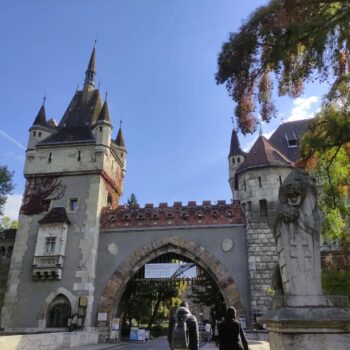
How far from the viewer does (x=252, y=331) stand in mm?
16172

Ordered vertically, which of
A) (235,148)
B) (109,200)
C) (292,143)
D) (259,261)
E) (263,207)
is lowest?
(259,261)

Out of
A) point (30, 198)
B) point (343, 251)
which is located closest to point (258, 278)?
point (343, 251)

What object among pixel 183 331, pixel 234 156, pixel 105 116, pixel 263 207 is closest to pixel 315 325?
pixel 183 331

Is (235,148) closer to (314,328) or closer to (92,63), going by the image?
(92,63)

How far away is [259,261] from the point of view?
17922mm

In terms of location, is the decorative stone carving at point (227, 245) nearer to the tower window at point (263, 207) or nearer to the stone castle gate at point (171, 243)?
the stone castle gate at point (171, 243)

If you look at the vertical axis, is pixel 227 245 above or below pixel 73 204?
below

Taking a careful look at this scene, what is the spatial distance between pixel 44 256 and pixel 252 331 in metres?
10.8

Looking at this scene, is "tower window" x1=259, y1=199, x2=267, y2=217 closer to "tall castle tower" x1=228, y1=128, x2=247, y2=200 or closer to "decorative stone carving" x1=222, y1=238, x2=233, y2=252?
"decorative stone carving" x1=222, y1=238, x2=233, y2=252

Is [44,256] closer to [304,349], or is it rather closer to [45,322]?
[45,322]

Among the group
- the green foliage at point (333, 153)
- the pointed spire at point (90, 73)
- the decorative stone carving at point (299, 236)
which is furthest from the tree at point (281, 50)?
the pointed spire at point (90, 73)

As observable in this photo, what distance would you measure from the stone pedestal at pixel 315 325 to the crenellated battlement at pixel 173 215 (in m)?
15.1

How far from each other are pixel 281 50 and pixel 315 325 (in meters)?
4.46

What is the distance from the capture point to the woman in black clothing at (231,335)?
512cm
